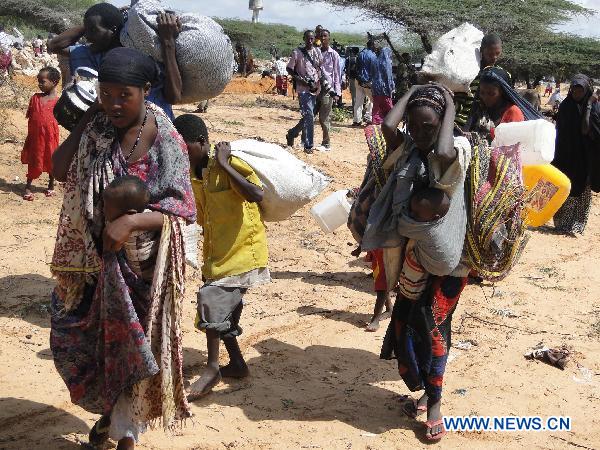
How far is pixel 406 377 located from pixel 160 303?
1542 millimetres

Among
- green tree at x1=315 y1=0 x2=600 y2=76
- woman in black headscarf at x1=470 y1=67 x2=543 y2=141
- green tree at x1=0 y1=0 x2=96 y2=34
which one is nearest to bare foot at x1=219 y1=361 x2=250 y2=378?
woman in black headscarf at x1=470 y1=67 x2=543 y2=141

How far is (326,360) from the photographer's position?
4926 millimetres

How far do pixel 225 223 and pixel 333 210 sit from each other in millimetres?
1345

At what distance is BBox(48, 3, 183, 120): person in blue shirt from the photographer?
3746 mm

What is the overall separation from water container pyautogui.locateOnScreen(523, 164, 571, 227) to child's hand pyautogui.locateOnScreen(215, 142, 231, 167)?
5.84ft

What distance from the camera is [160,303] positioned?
3098 mm

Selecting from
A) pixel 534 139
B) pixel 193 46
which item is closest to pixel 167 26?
pixel 193 46

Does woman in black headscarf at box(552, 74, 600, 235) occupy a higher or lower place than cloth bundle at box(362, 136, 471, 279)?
lower

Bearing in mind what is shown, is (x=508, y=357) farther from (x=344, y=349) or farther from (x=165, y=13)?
(x=165, y=13)

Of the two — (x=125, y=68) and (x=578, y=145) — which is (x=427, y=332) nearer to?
(x=125, y=68)

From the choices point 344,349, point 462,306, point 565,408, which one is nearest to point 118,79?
point 344,349

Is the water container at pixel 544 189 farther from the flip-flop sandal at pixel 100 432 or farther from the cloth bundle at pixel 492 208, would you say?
the flip-flop sandal at pixel 100 432

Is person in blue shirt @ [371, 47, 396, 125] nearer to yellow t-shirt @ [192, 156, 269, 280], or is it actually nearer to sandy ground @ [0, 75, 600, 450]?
sandy ground @ [0, 75, 600, 450]

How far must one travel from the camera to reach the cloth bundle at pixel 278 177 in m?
4.18
